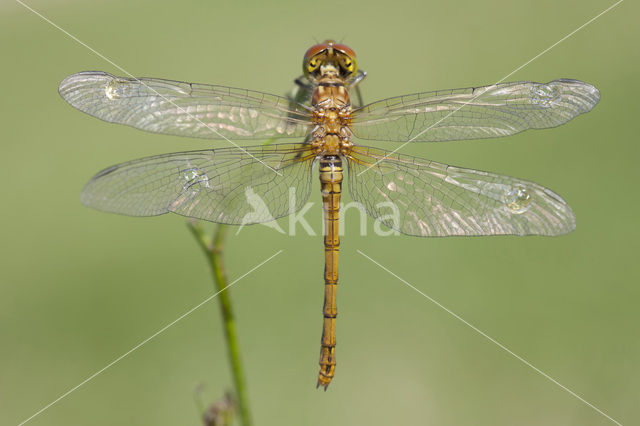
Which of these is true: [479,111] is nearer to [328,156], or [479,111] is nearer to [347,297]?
[328,156]

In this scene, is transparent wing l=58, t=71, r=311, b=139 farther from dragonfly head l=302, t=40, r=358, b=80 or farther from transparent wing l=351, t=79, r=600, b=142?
transparent wing l=351, t=79, r=600, b=142

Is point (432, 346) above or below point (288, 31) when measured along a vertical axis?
below

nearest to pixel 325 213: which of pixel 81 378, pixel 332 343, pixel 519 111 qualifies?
pixel 332 343

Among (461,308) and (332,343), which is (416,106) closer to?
(332,343)

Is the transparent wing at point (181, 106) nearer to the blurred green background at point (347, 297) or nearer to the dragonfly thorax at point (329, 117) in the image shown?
the dragonfly thorax at point (329, 117)
